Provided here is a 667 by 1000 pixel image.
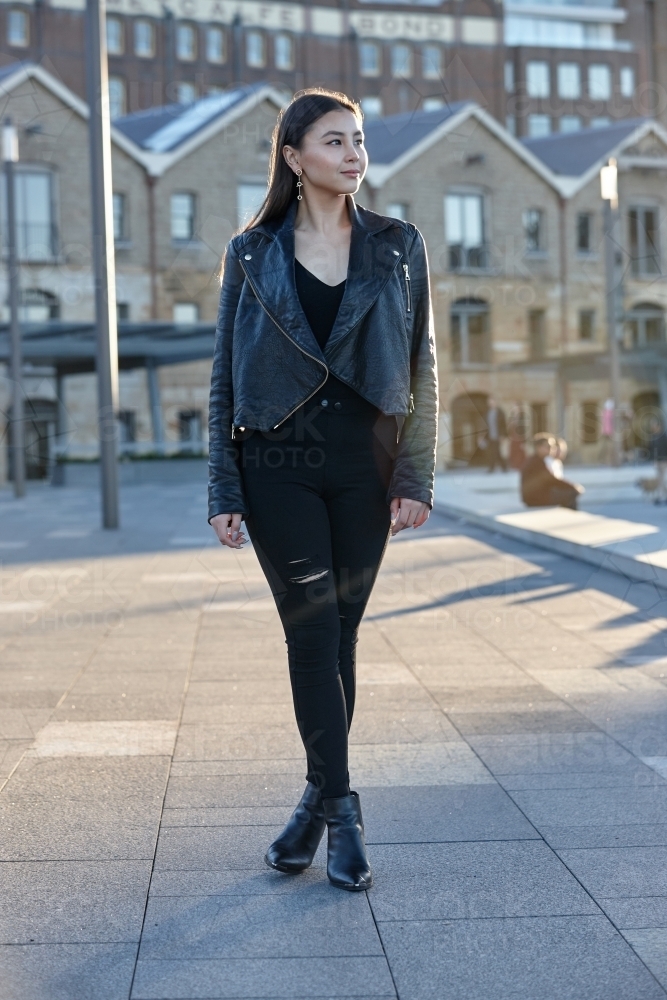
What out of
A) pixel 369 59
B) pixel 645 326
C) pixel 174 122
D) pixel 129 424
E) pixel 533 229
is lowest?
pixel 129 424

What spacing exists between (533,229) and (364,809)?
4360 cm

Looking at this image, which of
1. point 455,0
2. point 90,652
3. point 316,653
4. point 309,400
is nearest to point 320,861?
point 316,653

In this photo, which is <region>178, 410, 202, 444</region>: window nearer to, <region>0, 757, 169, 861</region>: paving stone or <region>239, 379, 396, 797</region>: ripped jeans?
<region>0, 757, 169, 861</region>: paving stone

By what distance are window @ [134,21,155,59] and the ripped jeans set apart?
210ft

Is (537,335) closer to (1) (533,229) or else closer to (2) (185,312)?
(1) (533,229)

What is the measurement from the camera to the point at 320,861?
141 inches

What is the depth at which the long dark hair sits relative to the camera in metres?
3.50

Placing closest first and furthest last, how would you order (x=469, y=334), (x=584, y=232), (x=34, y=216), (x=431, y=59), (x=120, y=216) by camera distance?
(x=34, y=216), (x=120, y=216), (x=469, y=334), (x=584, y=232), (x=431, y=59)

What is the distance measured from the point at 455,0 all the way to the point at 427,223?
98.1 ft

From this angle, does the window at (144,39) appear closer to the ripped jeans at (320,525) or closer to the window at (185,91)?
→ the window at (185,91)

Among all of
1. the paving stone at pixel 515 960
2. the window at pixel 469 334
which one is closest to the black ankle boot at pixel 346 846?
the paving stone at pixel 515 960

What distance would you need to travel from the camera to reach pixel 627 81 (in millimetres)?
73125

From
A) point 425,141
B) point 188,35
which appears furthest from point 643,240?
point 188,35

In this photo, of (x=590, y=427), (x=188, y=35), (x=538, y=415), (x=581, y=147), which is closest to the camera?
(x=538, y=415)
